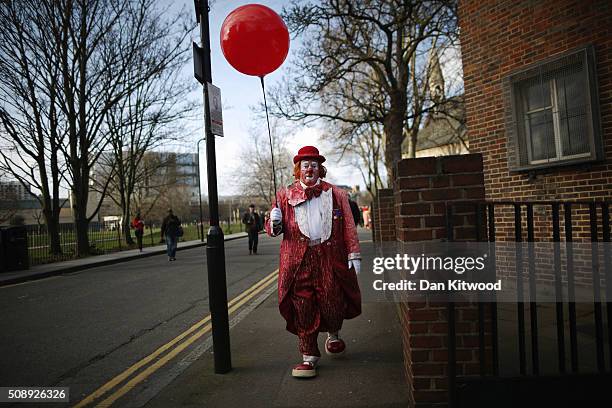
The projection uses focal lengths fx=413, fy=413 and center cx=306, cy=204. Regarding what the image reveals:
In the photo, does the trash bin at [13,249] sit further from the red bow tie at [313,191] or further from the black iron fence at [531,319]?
the black iron fence at [531,319]

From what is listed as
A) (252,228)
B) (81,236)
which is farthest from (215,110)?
(81,236)

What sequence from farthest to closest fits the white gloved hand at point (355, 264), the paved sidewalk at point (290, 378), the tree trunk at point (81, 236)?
the tree trunk at point (81, 236)
the white gloved hand at point (355, 264)
the paved sidewalk at point (290, 378)

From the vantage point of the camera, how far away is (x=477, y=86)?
286 inches

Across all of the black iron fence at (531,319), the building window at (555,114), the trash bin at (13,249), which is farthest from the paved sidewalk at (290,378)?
the trash bin at (13,249)

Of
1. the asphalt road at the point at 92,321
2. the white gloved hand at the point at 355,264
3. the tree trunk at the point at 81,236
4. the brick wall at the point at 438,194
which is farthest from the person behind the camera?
the tree trunk at the point at 81,236

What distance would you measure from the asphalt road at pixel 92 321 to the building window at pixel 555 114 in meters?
5.57

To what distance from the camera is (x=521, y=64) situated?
6.48 meters

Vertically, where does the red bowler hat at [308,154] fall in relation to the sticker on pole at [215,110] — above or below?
below

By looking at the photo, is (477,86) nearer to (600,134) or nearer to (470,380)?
(600,134)

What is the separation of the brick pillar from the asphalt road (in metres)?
2.76

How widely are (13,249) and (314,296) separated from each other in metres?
12.7

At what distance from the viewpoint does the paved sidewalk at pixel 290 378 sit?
305 cm

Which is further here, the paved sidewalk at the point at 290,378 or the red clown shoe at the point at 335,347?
the red clown shoe at the point at 335,347

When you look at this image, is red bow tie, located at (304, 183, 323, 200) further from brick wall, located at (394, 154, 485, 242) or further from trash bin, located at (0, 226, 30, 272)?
trash bin, located at (0, 226, 30, 272)
